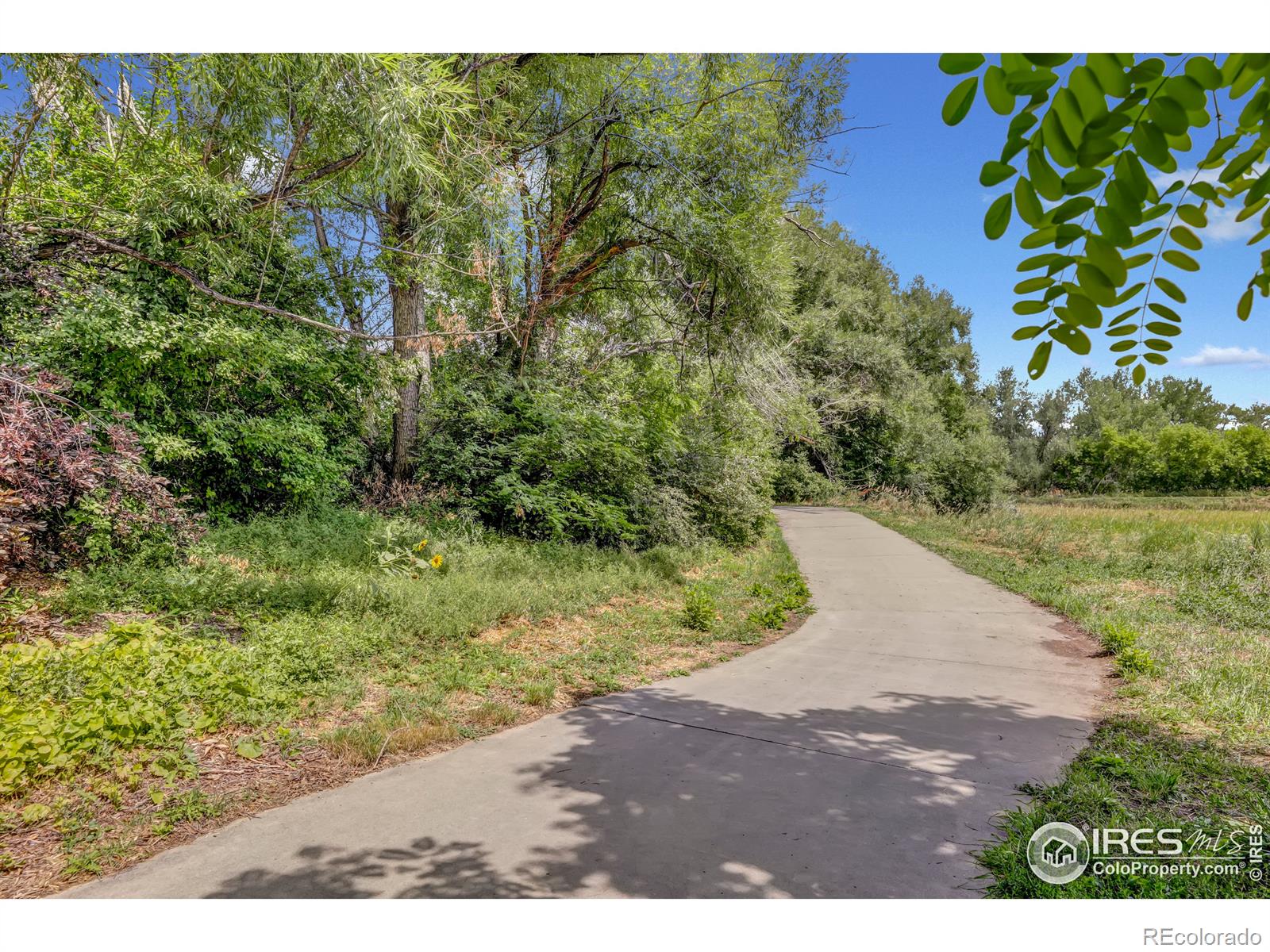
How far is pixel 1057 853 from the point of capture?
7.41 feet

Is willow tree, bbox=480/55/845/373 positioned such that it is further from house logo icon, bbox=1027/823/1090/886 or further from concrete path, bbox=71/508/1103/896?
house logo icon, bbox=1027/823/1090/886

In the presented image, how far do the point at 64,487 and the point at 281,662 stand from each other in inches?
93.1

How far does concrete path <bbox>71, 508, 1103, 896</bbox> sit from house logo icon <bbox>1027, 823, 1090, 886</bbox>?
8.6 inches

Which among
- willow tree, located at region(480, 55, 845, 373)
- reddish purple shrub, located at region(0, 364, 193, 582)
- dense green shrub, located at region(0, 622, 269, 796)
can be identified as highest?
willow tree, located at region(480, 55, 845, 373)

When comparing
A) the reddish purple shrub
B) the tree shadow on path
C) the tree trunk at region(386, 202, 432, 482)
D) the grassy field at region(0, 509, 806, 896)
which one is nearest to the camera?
the tree shadow on path

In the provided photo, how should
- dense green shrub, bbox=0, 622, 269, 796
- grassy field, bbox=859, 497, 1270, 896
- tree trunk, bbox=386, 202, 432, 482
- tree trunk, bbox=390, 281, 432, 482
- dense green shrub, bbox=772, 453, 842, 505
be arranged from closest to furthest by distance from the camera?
grassy field, bbox=859, 497, 1270, 896 < dense green shrub, bbox=0, 622, 269, 796 < tree trunk, bbox=386, 202, 432, 482 < tree trunk, bbox=390, 281, 432, 482 < dense green shrub, bbox=772, 453, 842, 505

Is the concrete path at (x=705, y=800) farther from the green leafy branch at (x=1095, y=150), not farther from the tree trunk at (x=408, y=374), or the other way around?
the tree trunk at (x=408, y=374)

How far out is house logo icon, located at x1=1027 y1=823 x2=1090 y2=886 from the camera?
84.7 inches

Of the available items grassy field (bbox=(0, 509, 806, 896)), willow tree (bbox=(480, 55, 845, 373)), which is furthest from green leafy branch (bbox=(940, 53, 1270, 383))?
willow tree (bbox=(480, 55, 845, 373))

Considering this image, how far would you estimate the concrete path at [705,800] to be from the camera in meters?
2.33

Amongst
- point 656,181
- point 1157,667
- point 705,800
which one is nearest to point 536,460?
point 656,181

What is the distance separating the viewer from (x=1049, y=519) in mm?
12555

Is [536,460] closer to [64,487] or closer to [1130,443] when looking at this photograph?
Result: [64,487]

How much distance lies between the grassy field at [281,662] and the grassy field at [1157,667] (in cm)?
283
